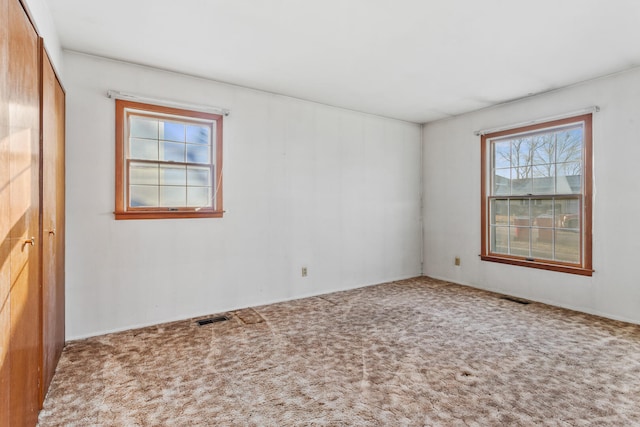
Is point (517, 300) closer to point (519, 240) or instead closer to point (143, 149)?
point (519, 240)

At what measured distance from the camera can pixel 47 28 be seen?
7.56ft

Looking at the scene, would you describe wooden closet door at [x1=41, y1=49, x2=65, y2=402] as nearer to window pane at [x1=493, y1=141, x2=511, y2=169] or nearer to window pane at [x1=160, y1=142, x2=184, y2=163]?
window pane at [x1=160, y1=142, x2=184, y2=163]

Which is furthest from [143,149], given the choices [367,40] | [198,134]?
[367,40]

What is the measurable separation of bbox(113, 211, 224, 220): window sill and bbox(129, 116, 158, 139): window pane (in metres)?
0.77

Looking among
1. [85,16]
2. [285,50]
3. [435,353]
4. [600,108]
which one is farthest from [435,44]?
[85,16]

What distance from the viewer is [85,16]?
8.23 ft

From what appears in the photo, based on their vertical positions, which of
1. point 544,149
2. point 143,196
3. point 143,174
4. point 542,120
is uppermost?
point 542,120

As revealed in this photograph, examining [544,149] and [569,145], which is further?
[544,149]

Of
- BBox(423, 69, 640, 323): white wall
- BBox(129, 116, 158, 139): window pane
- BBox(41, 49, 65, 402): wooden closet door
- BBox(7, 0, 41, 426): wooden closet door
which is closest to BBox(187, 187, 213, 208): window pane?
BBox(129, 116, 158, 139): window pane

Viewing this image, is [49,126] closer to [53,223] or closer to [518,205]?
[53,223]

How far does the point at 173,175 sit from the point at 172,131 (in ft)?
1.51

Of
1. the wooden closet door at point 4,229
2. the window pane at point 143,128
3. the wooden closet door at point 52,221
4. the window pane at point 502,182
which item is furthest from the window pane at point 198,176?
the window pane at point 502,182

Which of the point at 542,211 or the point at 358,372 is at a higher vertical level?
the point at 542,211

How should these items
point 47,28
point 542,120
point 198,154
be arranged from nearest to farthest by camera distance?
point 47,28
point 198,154
point 542,120
